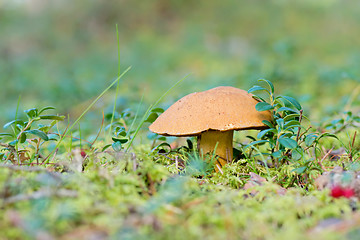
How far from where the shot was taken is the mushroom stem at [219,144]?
6.41 ft

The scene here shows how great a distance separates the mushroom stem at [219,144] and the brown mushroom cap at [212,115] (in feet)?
0.78

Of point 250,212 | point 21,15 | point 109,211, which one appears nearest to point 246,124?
point 250,212

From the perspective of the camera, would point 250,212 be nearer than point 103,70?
Yes

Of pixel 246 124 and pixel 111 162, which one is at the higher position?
pixel 246 124

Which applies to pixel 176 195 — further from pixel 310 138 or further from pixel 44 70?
pixel 44 70

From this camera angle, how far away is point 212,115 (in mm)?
1715

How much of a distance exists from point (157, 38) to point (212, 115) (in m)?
10.3

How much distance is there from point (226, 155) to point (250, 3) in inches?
438

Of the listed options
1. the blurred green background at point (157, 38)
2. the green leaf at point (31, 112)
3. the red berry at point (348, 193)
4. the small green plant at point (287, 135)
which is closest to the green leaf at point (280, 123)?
the small green plant at point (287, 135)

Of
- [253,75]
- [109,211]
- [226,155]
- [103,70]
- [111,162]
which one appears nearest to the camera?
[109,211]

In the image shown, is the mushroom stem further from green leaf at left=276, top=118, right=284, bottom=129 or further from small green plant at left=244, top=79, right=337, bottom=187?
green leaf at left=276, top=118, right=284, bottom=129

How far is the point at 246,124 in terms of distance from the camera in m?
1.66

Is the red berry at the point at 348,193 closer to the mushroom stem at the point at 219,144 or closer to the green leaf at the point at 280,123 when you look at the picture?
the green leaf at the point at 280,123

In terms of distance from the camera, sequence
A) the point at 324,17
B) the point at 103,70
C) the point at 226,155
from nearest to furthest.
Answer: the point at 226,155 → the point at 103,70 → the point at 324,17
